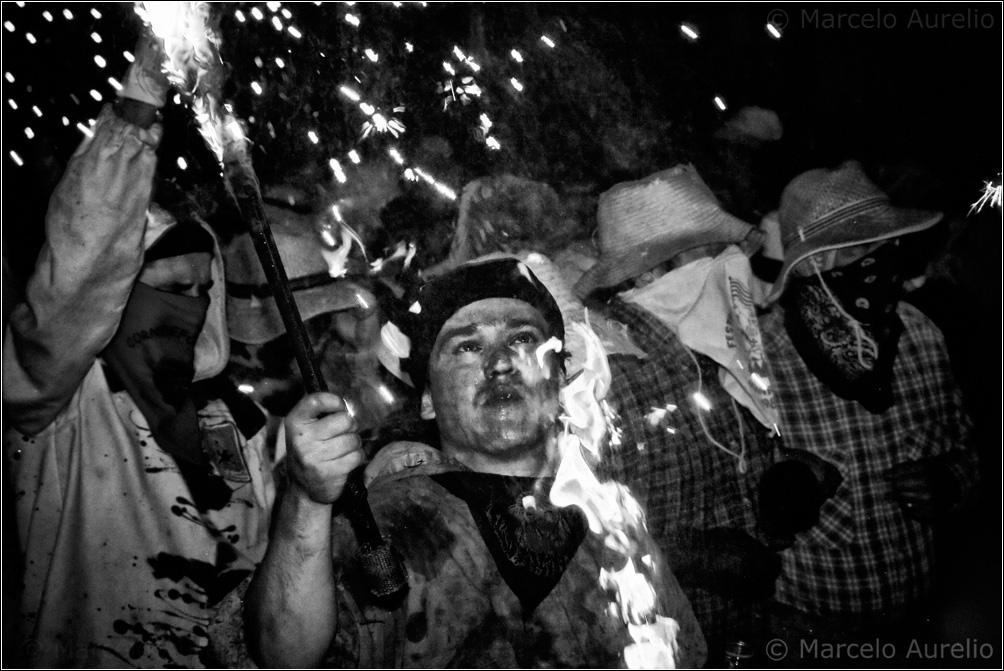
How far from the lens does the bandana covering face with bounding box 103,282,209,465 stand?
6.89 ft

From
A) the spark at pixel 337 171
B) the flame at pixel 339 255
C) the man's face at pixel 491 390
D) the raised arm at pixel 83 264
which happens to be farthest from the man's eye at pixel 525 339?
the raised arm at pixel 83 264

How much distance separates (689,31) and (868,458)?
4.92 feet

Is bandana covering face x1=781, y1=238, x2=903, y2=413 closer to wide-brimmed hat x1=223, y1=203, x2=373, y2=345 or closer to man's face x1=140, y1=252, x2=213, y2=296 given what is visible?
wide-brimmed hat x1=223, y1=203, x2=373, y2=345

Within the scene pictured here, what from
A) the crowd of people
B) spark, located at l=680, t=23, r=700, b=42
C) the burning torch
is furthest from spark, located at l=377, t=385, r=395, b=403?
spark, located at l=680, t=23, r=700, b=42

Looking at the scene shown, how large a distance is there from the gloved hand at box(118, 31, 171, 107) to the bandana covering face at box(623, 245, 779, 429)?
1.45m

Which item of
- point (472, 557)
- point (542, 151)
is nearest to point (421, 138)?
point (542, 151)

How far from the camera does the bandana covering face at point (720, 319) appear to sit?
8.14ft

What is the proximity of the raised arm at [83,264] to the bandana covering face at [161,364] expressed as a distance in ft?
0.18

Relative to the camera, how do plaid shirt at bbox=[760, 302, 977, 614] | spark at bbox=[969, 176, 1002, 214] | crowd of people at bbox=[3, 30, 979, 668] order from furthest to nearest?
spark at bbox=[969, 176, 1002, 214] → plaid shirt at bbox=[760, 302, 977, 614] → crowd of people at bbox=[3, 30, 979, 668]

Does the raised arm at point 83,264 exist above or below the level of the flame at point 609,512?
above

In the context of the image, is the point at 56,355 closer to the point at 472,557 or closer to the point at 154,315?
the point at 154,315

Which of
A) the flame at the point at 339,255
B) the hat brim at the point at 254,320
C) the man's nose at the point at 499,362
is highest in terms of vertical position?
the flame at the point at 339,255

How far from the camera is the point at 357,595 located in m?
2.04

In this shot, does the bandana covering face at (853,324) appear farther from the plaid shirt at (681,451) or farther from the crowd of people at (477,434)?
the plaid shirt at (681,451)
